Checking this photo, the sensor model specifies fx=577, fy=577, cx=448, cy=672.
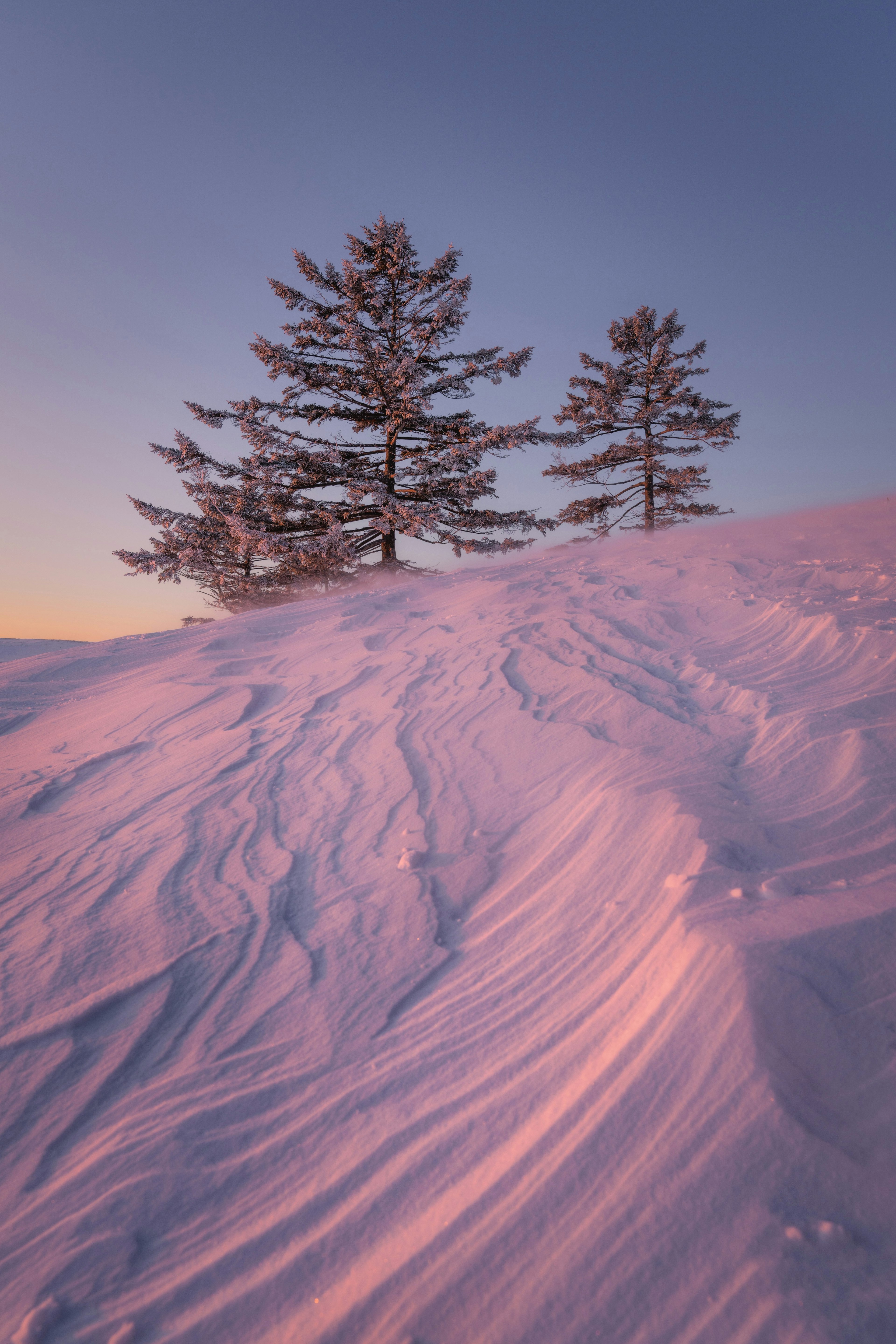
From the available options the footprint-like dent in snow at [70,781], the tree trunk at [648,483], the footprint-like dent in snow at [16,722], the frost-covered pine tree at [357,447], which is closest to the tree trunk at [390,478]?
the frost-covered pine tree at [357,447]

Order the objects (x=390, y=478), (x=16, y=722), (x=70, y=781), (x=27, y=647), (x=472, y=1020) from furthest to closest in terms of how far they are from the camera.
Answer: (x=390, y=478), (x=27, y=647), (x=16, y=722), (x=70, y=781), (x=472, y=1020)

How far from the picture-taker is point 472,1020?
1514 millimetres

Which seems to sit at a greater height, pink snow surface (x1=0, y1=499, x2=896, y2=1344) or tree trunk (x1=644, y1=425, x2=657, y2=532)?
tree trunk (x1=644, y1=425, x2=657, y2=532)

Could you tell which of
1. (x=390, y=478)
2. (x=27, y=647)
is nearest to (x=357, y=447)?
(x=390, y=478)

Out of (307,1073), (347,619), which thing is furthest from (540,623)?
(307,1073)

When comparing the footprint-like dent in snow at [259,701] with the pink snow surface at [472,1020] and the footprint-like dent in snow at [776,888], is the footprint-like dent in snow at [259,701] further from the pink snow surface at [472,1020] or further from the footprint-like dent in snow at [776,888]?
the footprint-like dent in snow at [776,888]

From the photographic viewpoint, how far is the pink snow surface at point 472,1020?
102 cm

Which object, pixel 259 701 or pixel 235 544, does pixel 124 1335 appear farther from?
pixel 235 544

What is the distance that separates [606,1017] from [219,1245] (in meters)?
0.94

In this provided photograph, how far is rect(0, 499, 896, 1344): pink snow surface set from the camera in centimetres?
102

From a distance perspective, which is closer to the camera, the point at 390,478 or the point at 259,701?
the point at 259,701

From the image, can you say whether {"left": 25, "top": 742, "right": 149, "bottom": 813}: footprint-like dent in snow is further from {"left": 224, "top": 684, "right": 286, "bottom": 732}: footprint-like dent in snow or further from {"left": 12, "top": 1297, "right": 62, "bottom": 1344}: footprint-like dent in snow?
{"left": 12, "top": 1297, "right": 62, "bottom": 1344}: footprint-like dent in snow

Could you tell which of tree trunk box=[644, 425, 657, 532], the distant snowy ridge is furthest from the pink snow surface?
tree trunk box=[644, 425, 657, 532]

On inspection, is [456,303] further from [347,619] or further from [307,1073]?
[307,1073]
